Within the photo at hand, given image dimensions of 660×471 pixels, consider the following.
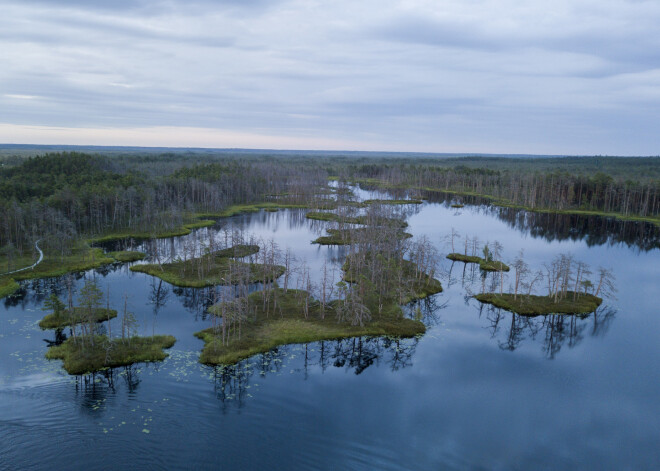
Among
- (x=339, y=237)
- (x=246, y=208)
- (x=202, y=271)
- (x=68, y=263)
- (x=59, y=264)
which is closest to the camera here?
(x=202, y=271)

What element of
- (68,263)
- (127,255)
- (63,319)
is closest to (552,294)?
(63,319)

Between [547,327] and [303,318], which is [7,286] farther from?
[547,327]

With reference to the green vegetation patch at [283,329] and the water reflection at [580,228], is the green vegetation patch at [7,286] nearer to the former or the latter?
the green vegetation patch at [283,329]

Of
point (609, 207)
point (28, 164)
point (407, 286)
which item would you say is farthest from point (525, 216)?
point (28, 164)

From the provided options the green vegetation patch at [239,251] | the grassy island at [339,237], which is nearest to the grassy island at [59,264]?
the green vegetation patch at [239,251]

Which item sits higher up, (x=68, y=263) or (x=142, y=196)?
(x=142, y=196)

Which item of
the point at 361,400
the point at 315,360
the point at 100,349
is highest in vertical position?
the point at 100,349

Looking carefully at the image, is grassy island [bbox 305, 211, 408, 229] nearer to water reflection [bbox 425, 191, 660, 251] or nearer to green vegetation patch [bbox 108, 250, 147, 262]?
water reflection [bbox 425, 191, 660, 251]
